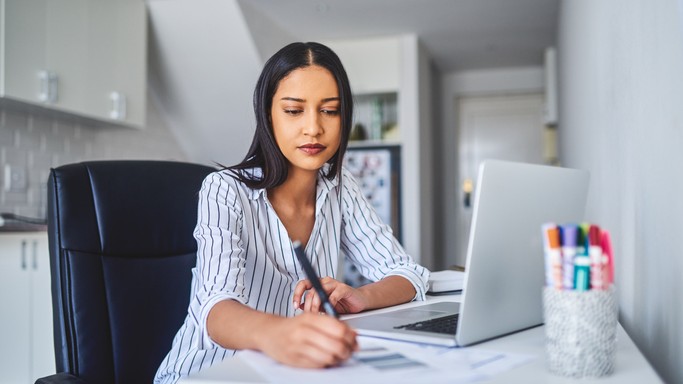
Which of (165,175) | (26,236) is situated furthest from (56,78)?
(165,175)

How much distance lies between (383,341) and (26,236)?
2.26 m

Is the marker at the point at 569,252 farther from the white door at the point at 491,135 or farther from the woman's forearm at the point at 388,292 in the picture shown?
the white door at the point at 491,135

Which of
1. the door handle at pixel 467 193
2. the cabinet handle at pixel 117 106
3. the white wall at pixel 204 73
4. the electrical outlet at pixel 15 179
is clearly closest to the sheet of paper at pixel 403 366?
the electrical outlet at pixel 15 179

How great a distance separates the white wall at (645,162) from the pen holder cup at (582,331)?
18cm

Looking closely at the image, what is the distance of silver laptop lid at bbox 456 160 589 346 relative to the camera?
75 centimetres

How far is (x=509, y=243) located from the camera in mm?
813

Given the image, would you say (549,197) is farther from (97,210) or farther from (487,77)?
(487,77)

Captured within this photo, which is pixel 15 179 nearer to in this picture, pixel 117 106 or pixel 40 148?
pixel 40 148

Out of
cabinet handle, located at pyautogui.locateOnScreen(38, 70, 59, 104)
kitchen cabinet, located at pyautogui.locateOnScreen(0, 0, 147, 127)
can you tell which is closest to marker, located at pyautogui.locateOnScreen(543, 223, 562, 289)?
kitchen cabinet, located at pyautogui.locateOnScreen(0, 0, 147, 127)

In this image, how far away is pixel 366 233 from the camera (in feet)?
4.77

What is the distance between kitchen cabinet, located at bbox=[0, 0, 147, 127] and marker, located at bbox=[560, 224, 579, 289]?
265 cm

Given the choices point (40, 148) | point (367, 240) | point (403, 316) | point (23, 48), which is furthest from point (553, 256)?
point (40, 148)

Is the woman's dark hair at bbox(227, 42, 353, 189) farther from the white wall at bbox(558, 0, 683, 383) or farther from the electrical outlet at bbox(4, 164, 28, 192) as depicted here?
the electrical outlet at bbox(4, 164, 28, 192)

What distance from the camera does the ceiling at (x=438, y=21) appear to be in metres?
4.20
